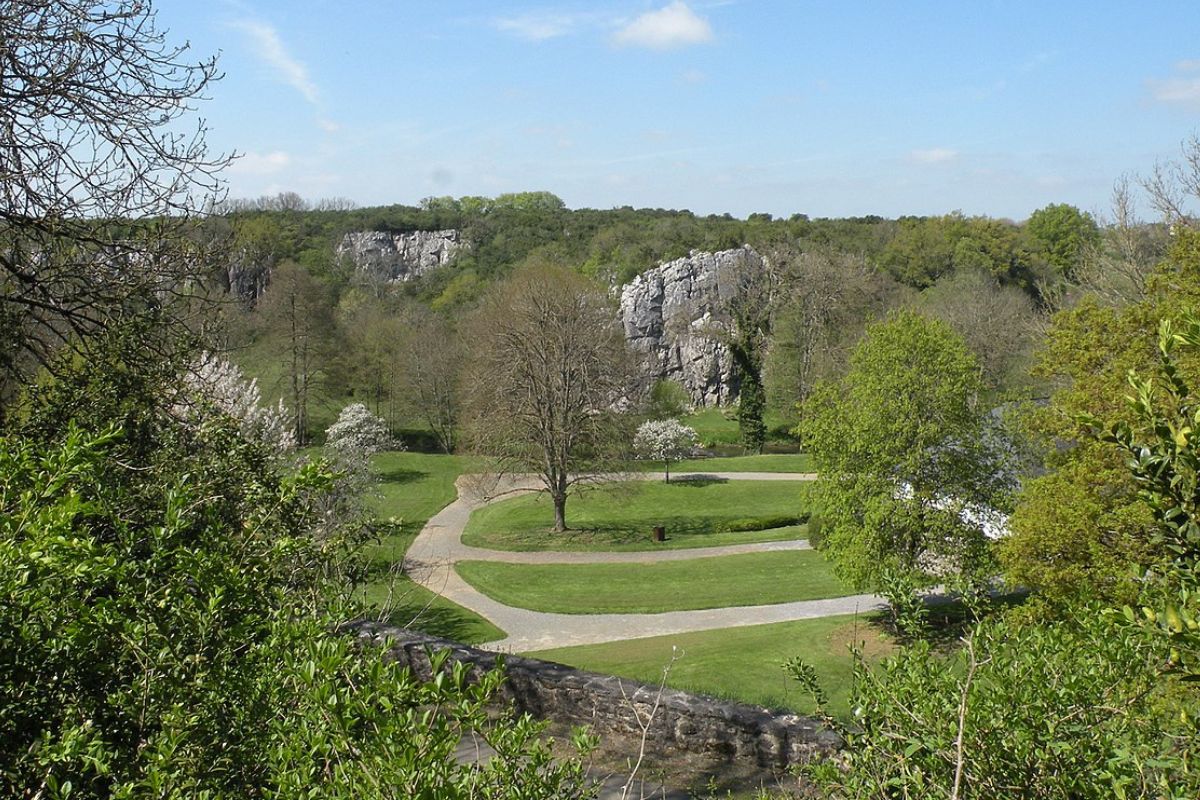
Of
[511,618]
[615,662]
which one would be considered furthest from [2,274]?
[511,618]

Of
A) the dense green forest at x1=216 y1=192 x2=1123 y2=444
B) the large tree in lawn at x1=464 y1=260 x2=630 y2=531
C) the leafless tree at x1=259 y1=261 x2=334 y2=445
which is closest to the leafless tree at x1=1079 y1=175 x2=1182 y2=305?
the dense green forest at x1=216 y1=192 x2=1123 y2=444

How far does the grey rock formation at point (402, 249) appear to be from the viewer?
86.6 meters

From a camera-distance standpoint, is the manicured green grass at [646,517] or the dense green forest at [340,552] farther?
the manicured green grass at [646,517]

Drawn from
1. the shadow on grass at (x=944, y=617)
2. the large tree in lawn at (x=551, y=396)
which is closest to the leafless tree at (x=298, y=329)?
the large tree in lawn at (x=551, y=396)

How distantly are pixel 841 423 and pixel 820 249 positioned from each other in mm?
43426

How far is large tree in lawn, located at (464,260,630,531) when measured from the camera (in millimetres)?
27828

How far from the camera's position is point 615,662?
15773mm

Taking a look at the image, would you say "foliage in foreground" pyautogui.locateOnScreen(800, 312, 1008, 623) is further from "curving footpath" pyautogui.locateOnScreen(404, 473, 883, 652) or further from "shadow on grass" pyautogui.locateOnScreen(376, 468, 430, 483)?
"shadow on grass" pyautogui.locateOnScreen(376, 468, 430, 483)

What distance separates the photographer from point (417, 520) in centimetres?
3069

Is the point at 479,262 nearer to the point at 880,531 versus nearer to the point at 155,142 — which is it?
the point at 880,531

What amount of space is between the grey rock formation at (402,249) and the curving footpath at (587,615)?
205 feet

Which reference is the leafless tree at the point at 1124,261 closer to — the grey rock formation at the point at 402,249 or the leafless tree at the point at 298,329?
the leafless tree at the point at 298,329

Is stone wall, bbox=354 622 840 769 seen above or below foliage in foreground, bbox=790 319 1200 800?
below

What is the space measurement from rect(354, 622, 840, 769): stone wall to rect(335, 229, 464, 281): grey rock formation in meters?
79.6
